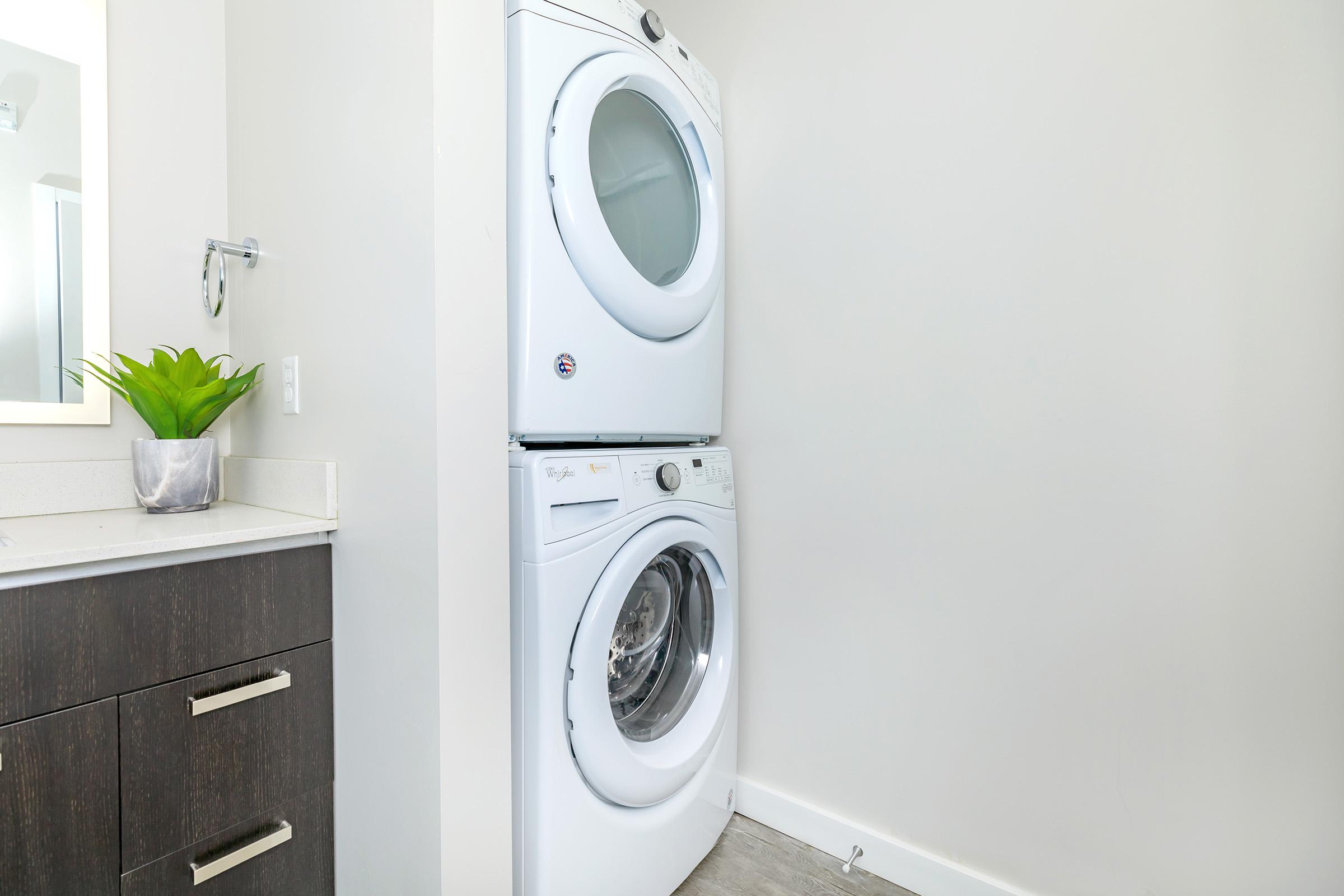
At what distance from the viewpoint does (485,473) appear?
964 mm

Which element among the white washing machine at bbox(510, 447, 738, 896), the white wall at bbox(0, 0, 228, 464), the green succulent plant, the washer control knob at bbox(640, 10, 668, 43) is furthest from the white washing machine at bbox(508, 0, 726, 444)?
the white wall at bbox(0, 0, 228, 464)

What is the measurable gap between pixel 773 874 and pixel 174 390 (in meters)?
1.59

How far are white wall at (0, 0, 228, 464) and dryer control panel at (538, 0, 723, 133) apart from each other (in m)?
0.94

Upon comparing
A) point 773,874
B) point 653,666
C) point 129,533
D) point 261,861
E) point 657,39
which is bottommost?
point 773,874

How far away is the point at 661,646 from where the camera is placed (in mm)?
1354

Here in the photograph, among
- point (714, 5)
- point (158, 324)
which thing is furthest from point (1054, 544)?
point (158, 324)

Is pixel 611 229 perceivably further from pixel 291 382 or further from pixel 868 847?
pixel 868 847

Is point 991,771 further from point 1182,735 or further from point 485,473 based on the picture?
point 485,473

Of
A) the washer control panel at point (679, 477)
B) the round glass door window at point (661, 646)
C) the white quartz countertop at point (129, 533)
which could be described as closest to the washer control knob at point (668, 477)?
the washer control panel at point (679, 477)

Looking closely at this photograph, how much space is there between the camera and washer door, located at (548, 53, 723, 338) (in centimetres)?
111

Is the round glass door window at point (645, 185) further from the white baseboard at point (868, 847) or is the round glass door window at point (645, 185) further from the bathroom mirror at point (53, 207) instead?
the white baseboard at point (868, 847)

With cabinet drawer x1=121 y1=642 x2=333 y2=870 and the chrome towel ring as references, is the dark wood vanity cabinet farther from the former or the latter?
the chrome towel ring

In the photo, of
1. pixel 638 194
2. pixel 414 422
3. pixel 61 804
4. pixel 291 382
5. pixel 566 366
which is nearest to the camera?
pixel 61 804

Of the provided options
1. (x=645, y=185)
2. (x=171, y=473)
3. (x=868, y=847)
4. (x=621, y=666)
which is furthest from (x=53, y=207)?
(x=868, y=847)
